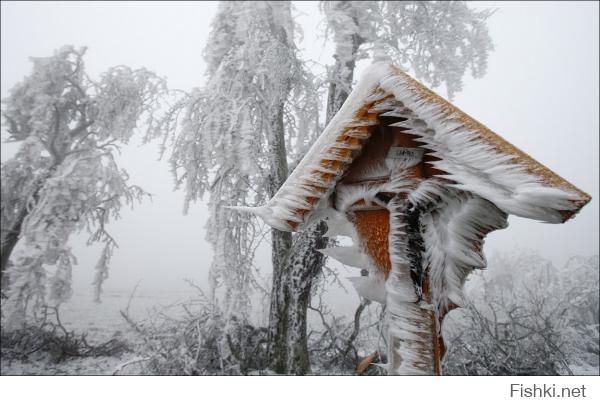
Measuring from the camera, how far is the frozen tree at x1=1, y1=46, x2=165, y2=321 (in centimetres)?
743

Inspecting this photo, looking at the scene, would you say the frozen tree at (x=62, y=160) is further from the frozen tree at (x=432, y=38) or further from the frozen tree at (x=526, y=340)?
the frozen tree at (x=526, y=340)

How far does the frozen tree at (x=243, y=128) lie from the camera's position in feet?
15.4

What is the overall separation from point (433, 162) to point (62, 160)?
420 inches

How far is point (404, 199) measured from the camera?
1702mm

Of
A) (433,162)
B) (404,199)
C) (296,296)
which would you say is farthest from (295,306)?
(433,162)

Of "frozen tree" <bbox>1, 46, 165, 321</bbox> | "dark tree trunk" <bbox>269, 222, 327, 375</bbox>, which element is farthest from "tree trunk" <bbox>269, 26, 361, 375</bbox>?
"frozen tree" <bbox>1, 46, 165, 321</bbox>

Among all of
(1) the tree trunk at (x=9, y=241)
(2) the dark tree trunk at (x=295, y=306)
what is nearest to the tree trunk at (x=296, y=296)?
(2) the dark tree trunk at (x=295, y=306)

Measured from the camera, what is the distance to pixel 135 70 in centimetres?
848

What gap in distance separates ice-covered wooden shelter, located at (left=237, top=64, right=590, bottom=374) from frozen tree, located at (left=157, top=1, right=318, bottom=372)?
2725 mm

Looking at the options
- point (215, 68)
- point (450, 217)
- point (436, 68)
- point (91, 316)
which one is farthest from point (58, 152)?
point (450, 217)

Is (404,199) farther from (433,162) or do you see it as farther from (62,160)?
(62,160)
